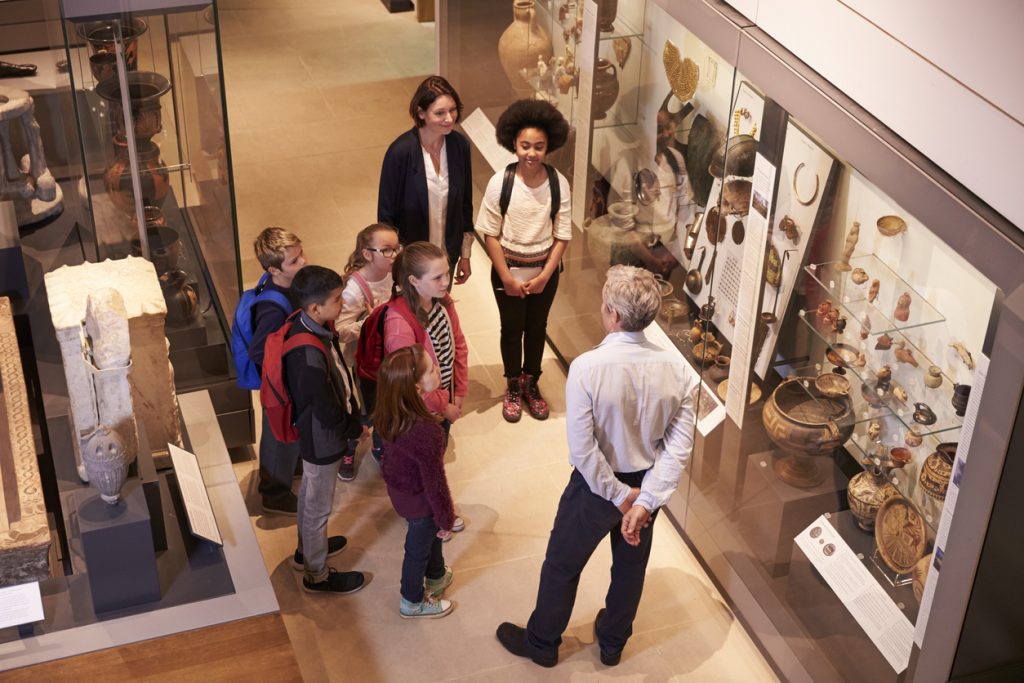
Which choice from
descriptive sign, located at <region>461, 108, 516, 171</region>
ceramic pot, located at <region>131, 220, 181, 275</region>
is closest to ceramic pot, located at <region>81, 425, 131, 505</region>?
ceramic pot, located at <region>131, 220, 181, 275</region>

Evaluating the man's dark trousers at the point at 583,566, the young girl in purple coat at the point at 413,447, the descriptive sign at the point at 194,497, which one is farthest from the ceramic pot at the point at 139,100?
the man's dark trousers at the point at 583,566

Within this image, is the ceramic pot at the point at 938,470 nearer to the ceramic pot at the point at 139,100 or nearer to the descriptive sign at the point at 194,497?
the descriptive sign at the point at 194,497

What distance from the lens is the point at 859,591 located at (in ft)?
14.7

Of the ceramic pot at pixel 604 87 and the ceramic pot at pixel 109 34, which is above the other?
the ceramic pot at pixel 109 34

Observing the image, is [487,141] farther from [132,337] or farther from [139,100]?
[132,337]

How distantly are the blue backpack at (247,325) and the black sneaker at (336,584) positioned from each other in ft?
3.00

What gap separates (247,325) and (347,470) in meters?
1.25

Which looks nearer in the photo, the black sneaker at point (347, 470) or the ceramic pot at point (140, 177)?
the ceramic pot at point (140, 177)

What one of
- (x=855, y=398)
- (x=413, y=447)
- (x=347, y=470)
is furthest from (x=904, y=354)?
(x=347, y=470)

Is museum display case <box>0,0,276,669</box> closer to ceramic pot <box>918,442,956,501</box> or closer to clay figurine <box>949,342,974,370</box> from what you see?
ceramic pot <box>918,442,956,501</box>

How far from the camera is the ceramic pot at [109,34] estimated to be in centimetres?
496

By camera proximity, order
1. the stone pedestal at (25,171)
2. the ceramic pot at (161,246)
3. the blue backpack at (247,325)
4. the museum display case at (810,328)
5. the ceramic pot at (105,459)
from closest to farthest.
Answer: the museum display case at (810,328) → the ceramic pot at (105,459) → the blue backpack at (247,325) → the ceramic pot at (161,246) → the stone pedestal at (25,171)

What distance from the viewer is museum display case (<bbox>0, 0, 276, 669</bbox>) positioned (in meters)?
4.26

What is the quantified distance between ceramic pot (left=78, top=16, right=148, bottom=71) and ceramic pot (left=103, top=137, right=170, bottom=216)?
446 millimetres
